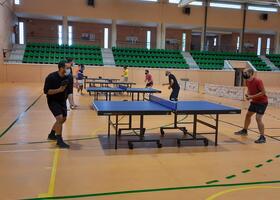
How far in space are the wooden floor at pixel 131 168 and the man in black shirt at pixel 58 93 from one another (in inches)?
19.9

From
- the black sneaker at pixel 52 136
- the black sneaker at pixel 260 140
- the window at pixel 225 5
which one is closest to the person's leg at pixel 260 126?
the black sneaker at pixel 260 140

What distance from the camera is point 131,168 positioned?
4.94 meters

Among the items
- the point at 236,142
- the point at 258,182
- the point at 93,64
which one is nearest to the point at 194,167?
the point at 258,182

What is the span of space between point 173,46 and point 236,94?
19.5 metres

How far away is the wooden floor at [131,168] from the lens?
4020 millimetres

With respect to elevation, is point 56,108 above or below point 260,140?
above

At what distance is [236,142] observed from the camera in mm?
6926

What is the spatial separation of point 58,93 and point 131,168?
2054 mm

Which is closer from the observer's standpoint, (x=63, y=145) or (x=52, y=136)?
(x=63, y=145)

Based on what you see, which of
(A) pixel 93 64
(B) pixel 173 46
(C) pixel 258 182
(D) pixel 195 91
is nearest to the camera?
(C) pixel 258 182

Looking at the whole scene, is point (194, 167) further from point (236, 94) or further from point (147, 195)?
point (236, 94)

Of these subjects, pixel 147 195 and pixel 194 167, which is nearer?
pixel 147 195

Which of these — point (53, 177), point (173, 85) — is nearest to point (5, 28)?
point (173, 85)

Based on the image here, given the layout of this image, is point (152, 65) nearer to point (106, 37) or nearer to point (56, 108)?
point (106, 37)
